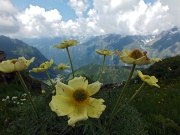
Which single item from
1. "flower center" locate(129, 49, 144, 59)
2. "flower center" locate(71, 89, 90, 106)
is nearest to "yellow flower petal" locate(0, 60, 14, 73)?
"flower center" locate(71, 89, 90, 106)

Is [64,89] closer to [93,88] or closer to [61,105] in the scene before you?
[61,105]

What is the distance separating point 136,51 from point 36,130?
6.31ft

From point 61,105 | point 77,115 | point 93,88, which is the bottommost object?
point 77,115

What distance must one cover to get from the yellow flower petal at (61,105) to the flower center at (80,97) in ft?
0.25

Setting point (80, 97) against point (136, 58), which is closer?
point (80, 97)

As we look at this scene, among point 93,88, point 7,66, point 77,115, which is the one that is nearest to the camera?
point 77,115

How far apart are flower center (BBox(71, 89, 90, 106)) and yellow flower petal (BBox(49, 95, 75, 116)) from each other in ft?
0.25

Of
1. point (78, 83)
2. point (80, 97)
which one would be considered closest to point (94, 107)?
point (80, 97)

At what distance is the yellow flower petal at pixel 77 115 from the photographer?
3037 millimetres

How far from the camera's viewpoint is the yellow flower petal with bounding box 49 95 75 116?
320 cm

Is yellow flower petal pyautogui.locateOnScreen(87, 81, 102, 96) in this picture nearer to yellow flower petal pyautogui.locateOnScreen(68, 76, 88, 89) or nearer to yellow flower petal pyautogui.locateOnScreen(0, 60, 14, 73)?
yellow flower petal pyautogui.locateOnScreen(68, 76, 88, 89)

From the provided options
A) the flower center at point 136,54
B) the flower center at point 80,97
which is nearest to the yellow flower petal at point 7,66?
the flower center at point 80,97

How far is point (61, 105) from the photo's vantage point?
3.27 metres

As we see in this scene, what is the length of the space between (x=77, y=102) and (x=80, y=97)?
82mm
